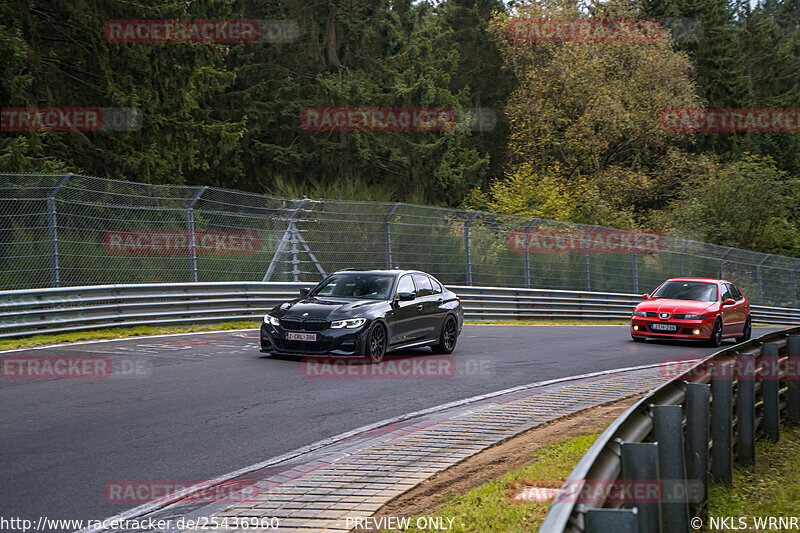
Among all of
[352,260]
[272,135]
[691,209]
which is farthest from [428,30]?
[352,260]

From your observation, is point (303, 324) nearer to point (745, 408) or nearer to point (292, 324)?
point (292, 324)

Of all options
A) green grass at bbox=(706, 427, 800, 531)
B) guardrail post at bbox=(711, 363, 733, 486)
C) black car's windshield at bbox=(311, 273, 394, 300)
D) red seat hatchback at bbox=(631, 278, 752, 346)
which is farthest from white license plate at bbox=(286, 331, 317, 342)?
red seat hatchback at bbox=(631, 278, 752, 346)

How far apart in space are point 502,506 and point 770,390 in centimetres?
395

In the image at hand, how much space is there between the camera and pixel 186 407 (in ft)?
30.7

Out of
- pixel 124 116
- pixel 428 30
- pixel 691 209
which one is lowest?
pixel 691 209

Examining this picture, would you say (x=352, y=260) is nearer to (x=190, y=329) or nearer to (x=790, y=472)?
(x=190, y=329)

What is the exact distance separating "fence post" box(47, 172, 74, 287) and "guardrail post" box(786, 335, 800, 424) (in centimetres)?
1213

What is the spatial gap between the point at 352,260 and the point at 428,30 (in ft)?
110

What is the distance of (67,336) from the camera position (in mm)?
15211

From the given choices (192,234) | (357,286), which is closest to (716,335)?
(357,286)

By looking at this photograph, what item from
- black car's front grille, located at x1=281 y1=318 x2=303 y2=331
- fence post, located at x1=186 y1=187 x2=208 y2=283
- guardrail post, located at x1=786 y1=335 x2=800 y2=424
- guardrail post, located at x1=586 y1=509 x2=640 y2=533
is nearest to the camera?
guardrail post, located at x1=586 y1=509 x2=640 y2=533

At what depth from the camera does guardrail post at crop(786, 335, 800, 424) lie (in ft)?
30.6

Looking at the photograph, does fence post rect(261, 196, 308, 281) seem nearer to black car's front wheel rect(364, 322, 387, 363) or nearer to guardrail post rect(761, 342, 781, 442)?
black car's front wheel rect(364, 322, 387, 363)

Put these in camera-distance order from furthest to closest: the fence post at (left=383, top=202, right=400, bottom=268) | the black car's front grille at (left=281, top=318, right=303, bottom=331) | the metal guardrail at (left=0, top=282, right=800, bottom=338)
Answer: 1. the fence post at (left=383, top=202, right=400, bottom=268)
2. the metal guardrail at (left=0, top=282, right=800, bottom=338)
3. the black car's front grille at (left=281, top=318, right=303, bottom=331)
